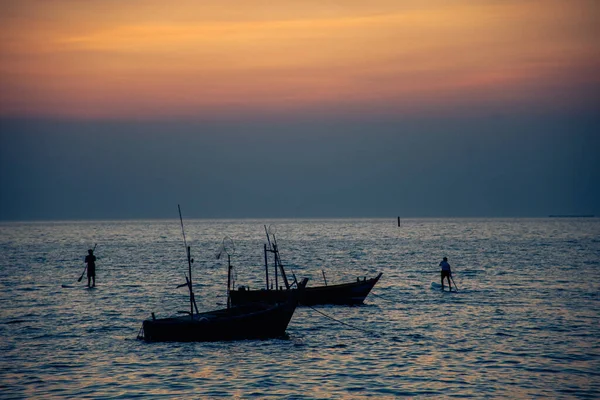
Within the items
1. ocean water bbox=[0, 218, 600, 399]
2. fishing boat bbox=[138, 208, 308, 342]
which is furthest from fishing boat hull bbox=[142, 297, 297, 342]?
ocean water bbox=[0, 218, 600, 399]

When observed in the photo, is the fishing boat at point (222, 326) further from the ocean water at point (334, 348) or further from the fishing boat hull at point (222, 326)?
the ocean water at point (334, 348)

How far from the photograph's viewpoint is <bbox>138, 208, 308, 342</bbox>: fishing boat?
2894 centimetres

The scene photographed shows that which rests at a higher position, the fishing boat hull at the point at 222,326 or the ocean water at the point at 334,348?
the fishing boat hull at the point at 222,326

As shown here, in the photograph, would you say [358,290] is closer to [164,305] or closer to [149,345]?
[164,305]

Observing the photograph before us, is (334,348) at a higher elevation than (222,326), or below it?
below

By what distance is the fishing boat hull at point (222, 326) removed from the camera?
94.9 ft

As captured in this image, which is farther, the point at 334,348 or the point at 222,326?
the point at 222,326

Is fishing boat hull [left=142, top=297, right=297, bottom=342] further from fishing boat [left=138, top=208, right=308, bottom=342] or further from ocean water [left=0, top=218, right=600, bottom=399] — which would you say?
ocean water [left=0, top=218, right=600, bottom=399]

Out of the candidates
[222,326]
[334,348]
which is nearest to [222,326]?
[222,326]

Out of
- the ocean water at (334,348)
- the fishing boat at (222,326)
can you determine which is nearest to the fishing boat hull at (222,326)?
the fishing boat at (222,326)

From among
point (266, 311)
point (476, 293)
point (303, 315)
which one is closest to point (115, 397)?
point (266, 311)

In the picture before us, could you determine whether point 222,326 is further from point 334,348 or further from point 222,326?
point 334,348

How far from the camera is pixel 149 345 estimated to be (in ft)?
93.8

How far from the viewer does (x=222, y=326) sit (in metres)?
29.2
